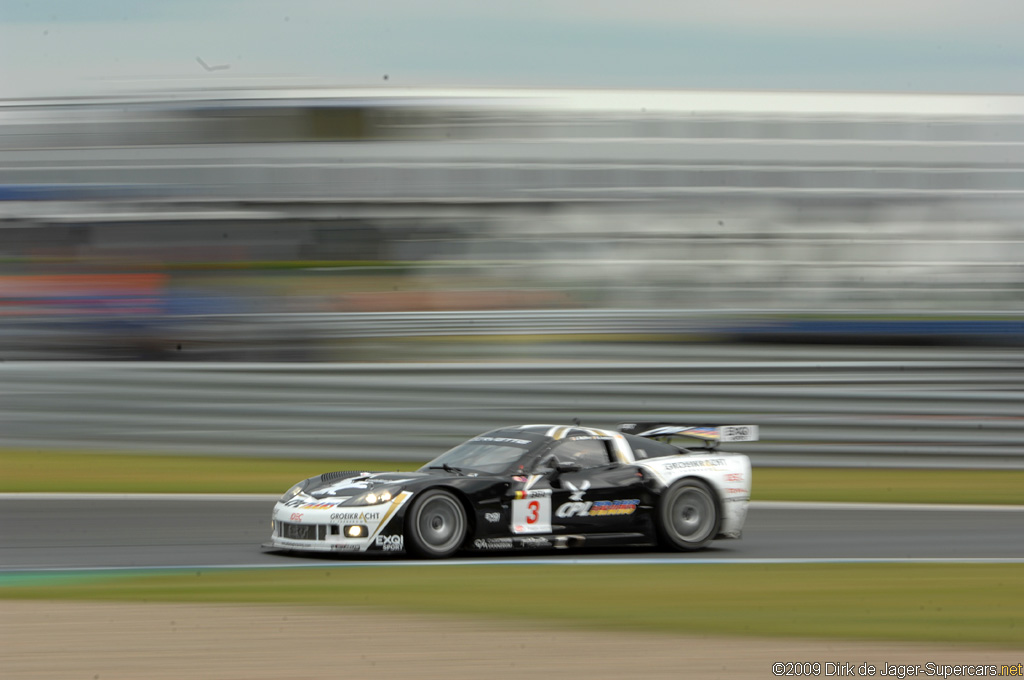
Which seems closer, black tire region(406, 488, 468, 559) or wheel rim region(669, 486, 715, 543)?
black tire region(406, 488, 468, 559)

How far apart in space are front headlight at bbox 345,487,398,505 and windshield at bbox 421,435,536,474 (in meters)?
0.81

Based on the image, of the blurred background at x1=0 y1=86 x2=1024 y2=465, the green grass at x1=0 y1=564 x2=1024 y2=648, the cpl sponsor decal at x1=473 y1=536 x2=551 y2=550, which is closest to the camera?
the green grass at x1=0 y1=564 x2=1024 y2=648

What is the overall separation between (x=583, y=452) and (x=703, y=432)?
1053mm

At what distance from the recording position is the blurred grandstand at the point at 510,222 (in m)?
14.0

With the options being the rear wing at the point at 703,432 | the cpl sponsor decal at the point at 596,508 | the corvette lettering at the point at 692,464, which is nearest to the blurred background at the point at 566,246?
the rear wing at the point at 703,432

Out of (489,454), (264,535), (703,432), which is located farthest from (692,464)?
(264,535)

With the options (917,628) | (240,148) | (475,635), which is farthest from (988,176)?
(475,635)

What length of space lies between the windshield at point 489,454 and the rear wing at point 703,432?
3.64 feet

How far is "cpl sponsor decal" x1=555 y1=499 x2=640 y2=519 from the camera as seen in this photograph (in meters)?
8.13

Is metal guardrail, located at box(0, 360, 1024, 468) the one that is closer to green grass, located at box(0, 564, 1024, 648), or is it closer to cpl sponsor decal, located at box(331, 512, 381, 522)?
cpl sponsor decal, located at box(331, 512, 381, 522)

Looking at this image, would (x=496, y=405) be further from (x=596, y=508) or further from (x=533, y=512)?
(x=533, y=512)

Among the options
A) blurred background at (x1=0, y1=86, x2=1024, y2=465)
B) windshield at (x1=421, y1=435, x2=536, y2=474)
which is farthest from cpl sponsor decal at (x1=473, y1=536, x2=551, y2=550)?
blurred background at (x1=0, y1=86, x2=1024, y2=465)

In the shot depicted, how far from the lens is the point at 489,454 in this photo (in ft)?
27.7

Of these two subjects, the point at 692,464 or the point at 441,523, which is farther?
the point at 692,464
